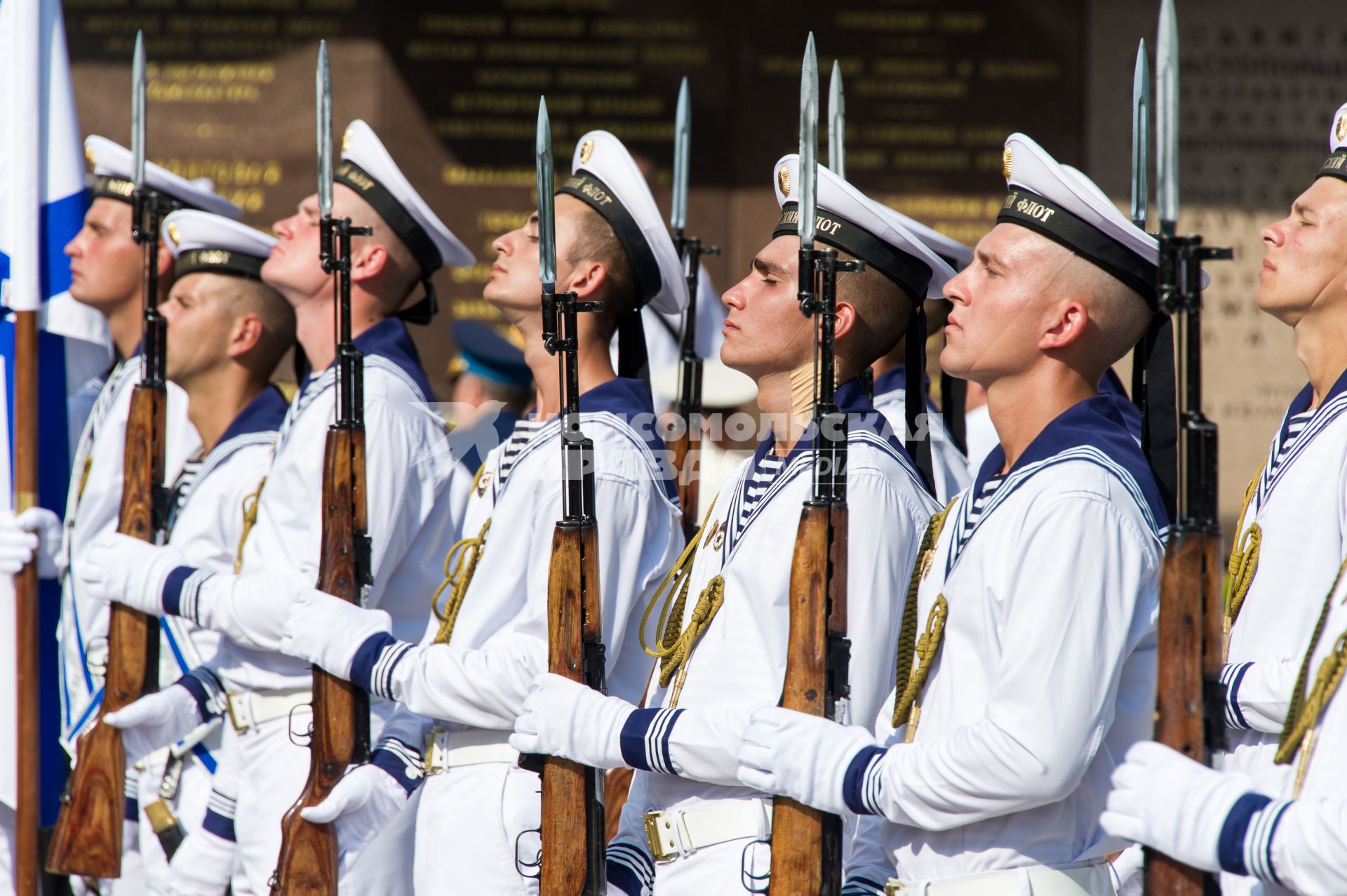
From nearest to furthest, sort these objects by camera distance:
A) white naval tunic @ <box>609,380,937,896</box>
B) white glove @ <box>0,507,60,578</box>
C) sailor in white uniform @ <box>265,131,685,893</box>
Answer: white naval tunic @ <box>609,380,937,896</box>
sailor in white uniform @ <box>265,131,685,893</box>
white glove @ <box>0,507,60,578</box>

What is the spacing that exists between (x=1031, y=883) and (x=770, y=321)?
135 centimetres

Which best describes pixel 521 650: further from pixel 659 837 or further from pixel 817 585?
pixel 817 585

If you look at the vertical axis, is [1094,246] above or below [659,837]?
above

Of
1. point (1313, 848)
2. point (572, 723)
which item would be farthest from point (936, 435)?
point (1313, 848)

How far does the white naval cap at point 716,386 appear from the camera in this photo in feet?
20.9

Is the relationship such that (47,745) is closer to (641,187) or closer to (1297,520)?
(641,187)

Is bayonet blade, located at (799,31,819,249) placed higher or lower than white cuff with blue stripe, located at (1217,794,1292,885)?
higher

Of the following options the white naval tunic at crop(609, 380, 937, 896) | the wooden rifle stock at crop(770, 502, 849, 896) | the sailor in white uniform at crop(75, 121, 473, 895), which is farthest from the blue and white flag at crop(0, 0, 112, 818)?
the wooden rifle stock at crop(770, 502, 849, 896)

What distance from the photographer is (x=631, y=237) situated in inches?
161

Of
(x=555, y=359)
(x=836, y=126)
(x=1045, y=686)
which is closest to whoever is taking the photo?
(x=1045, y=686)

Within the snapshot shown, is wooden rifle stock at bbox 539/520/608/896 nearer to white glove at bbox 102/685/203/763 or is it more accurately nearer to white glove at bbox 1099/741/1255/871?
white glove at bbox 1099/741/1255/871

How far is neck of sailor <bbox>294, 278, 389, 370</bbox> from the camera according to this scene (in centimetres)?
482

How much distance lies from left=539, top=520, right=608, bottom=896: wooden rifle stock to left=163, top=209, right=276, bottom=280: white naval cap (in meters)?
2.54

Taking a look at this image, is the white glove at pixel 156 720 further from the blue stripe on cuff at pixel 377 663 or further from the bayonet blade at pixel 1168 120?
the bayonet blade at pixel 1168 120
